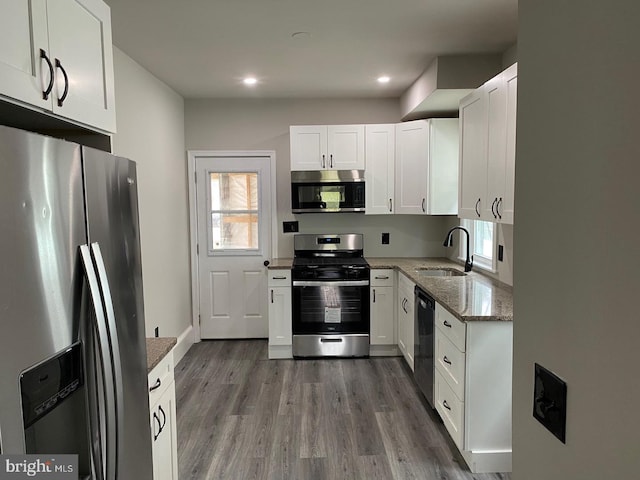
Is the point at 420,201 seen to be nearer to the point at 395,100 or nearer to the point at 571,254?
the point at 395,100

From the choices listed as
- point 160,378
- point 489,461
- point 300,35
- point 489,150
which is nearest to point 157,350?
point 160,378

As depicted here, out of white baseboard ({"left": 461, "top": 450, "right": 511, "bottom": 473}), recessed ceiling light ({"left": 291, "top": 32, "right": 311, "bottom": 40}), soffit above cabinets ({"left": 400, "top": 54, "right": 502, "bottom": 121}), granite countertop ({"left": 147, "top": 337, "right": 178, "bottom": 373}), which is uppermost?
recessed ceiling light ({"left": 291, "top": 32, "right": 311, "bottom": 40})

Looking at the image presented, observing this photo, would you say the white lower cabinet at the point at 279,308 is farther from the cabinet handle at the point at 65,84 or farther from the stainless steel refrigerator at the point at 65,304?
the cabinet handle at the point at 65,84

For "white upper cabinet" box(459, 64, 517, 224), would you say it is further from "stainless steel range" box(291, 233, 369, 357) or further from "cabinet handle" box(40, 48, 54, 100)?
"cabinet handle" box(40, 48, 54, 100)

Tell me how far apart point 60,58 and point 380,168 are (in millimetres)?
3095

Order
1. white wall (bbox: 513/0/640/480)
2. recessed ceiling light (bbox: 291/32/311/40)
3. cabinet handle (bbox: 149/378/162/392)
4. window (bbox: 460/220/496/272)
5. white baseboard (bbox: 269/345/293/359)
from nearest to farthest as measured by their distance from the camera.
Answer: white wall (bbox: 513/0/640/480) → cabinet handle (bbox: 149/378/162/392) → recessed ceiling light (bbox: 291/32/311/40) → window (bbox: 460/220/496/272) → white baseboard (bbox: 269/345/293/359)

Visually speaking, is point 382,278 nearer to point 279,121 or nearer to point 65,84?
point 279,121

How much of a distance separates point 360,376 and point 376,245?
4.86 ft

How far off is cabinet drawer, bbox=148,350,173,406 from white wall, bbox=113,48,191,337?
56.5 inches

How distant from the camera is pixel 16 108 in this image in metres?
1.15

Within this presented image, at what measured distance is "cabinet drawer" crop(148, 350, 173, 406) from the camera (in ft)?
5.00

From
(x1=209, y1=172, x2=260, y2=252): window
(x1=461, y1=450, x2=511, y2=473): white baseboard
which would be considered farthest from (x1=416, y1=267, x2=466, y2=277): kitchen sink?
(x1=209, y1=172, x2=260, y2=252): window

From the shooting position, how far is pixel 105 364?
3.11 ft

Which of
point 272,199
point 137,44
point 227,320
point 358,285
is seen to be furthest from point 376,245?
point 137,44
